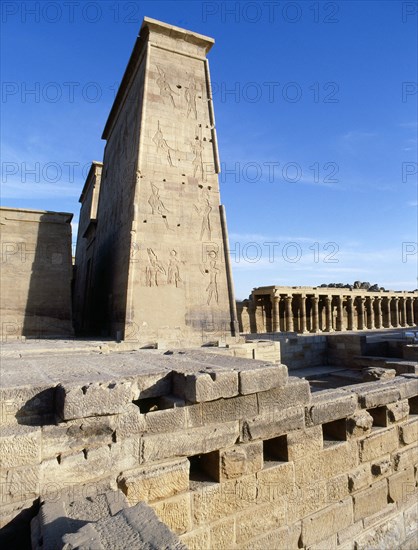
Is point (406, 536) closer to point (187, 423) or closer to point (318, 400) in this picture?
point (318, 400)

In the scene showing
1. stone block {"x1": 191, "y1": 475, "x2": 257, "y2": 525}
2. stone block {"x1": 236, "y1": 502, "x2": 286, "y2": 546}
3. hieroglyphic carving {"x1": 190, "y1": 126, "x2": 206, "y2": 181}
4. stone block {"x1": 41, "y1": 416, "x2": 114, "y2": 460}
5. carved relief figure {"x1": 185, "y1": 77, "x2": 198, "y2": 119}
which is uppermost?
carved relief figure {"x1": 185, "y1": 77, "x2": 198, "y2": 119}

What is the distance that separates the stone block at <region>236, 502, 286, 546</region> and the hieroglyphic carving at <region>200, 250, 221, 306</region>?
237 inches

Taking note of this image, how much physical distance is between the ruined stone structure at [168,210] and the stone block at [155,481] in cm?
544

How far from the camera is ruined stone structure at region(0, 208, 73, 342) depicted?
10.8m

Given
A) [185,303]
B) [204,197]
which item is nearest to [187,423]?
[185,303]

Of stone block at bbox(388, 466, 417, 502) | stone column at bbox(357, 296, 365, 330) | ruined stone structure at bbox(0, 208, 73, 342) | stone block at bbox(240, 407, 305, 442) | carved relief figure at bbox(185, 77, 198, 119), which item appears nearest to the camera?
stone block at bbox(240, 407, 305, 442)

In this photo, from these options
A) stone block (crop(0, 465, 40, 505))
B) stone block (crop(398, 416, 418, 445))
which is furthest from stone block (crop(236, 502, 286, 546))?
stone block (crop(398, 416, 418, 445))

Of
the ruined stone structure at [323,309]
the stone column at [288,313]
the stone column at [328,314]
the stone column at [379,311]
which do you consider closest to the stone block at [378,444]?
the ruined stone structure at [323,309]

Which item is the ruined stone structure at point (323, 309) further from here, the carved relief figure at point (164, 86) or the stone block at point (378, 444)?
the stone block at point (378, 444)

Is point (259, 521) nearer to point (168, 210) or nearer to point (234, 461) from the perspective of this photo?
point (234, 461)

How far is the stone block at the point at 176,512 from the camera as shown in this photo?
3.00 meters

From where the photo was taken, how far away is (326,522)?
3992 mm

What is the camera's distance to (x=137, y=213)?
357 inches

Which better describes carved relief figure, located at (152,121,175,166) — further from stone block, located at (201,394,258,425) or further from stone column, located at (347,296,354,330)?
stone column, located at (347,296,354,330)
